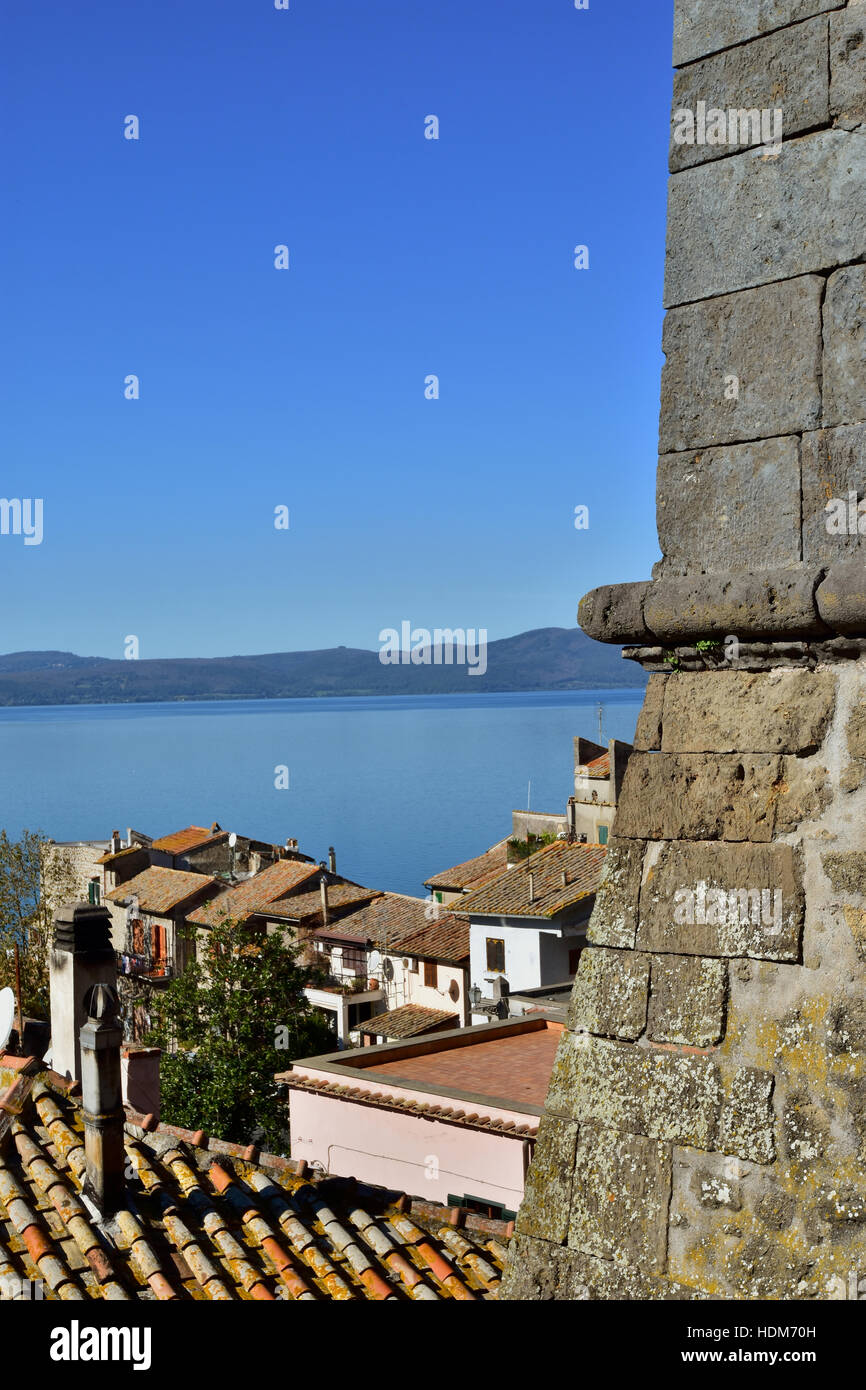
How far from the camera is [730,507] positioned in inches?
117

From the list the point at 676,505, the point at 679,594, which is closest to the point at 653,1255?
the point at 679,594

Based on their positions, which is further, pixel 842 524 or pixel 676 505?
pixel 676 505

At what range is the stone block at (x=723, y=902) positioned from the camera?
267 centimetres

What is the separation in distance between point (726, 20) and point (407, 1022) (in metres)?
33.5

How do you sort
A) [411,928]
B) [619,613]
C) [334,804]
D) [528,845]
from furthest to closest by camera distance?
[334,804] → [528,845] → [411,928] → [619,613]

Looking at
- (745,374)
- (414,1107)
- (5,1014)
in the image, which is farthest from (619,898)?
(414,1107)

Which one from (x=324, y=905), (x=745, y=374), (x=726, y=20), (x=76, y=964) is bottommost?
(x=324, y=905)

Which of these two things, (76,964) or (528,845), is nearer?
(76,964)

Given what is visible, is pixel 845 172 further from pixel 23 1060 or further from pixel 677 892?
pixel 23 1060

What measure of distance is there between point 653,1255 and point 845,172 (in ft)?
7.78

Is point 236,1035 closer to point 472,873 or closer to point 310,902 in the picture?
point 310,902

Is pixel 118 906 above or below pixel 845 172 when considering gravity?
below

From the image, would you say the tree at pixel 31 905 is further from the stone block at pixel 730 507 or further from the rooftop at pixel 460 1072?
the stone block at pixel 730 507

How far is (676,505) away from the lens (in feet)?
10.1
